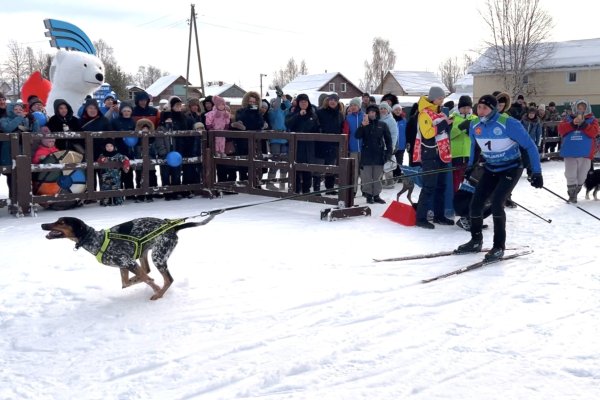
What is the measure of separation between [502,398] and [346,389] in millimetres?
808

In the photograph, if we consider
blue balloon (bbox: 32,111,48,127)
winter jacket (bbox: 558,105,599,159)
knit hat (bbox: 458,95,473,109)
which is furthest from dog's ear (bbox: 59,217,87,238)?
winter jacket (bbox: 558,105,599,159)

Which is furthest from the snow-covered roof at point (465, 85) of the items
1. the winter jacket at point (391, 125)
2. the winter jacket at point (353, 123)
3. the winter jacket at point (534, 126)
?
the winter jacket at point (353, 123)

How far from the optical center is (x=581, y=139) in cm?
1013

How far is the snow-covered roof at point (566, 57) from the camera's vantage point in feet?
142

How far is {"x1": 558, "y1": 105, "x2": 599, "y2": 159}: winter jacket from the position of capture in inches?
398

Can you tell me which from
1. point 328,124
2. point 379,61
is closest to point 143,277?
point 328,124

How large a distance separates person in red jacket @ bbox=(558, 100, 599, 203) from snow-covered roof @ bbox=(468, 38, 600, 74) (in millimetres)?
36250

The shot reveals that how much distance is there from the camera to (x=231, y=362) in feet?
12.3

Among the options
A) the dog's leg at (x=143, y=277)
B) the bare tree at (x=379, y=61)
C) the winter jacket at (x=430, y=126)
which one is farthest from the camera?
the bare tree at (x=379, y=61)

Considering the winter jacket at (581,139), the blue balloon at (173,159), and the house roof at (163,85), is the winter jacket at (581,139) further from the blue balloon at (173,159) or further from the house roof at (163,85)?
the house roof at (163,85)

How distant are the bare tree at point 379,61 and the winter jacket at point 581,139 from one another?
74.6 meters

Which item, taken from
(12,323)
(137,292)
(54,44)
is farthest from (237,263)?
(54,44)

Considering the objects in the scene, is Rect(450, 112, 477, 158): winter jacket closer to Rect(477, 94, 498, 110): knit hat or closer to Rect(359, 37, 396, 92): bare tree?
Rect(477, 94, 498, 110): knit hat

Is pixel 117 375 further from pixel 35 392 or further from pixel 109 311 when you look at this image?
pixel 109 311
